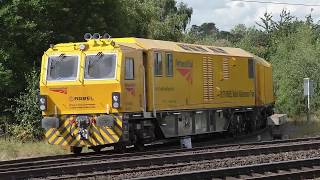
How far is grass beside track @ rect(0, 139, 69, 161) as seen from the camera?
17.8m

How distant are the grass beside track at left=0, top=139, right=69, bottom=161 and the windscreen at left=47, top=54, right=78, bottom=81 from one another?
9.98 ft

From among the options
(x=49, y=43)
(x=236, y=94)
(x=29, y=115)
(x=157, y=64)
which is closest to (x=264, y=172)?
(x=157, y=64)

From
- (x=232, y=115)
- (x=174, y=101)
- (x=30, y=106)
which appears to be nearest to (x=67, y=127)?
(x=174, y=101)

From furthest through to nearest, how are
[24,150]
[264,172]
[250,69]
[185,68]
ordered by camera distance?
1. [250,69]
2. [185,68]
3. [24,150]
4. [264,172]

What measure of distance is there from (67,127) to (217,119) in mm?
6924

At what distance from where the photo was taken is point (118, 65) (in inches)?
611

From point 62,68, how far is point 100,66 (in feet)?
4.16

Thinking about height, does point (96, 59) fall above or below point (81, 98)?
above

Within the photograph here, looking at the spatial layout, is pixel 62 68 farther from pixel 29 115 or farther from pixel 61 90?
pixel 29 115

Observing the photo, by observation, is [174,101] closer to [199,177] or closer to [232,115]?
[232,115]

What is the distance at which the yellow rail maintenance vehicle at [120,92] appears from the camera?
15523 mm

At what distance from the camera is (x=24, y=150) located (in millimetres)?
18438

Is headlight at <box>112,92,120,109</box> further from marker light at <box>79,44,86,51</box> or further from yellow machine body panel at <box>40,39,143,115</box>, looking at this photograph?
marker light at <box>79,44,86,51</box>

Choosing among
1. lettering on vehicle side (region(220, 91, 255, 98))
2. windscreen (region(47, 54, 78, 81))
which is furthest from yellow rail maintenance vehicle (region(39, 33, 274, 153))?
lettering on vehicle side (region(220, 91, 255, 98))
